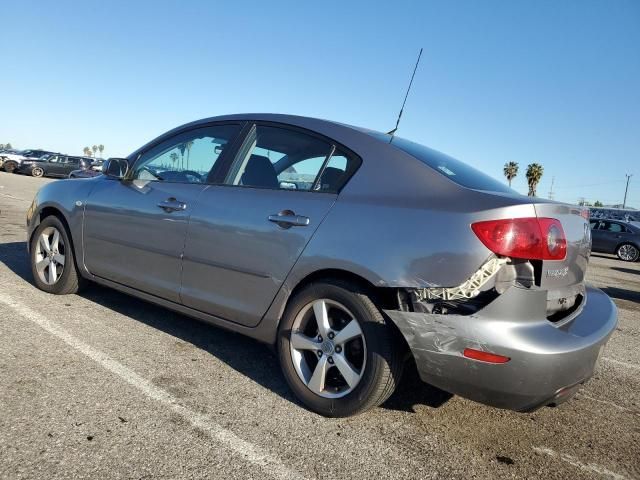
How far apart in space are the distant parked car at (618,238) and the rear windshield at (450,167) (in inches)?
681

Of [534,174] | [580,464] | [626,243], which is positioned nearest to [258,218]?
[580,464]

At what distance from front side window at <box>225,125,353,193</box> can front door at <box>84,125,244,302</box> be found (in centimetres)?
22

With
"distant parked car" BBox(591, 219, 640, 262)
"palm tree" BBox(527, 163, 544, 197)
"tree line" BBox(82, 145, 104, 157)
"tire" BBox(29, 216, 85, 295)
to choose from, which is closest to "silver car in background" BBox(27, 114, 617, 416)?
"tire" BBox(29, 216, 85, 295)

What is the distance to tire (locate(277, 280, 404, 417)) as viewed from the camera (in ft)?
8.41

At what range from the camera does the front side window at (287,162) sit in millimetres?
2996

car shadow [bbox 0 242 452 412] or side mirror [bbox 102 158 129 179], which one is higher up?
side mirror [bbox 102 158 129 179]

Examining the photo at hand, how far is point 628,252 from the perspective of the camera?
18.3 meters

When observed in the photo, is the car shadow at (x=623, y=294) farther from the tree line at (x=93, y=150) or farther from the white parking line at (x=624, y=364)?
the tree line at (x=93, y=150)

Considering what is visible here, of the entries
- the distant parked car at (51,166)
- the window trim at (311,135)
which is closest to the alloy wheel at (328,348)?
the window trim at (311,135)

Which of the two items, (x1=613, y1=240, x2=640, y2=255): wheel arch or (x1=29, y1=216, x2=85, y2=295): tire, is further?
(x1=613, y1=240, x2=640, y2=255): wheel arch

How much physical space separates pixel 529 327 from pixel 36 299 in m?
3.94

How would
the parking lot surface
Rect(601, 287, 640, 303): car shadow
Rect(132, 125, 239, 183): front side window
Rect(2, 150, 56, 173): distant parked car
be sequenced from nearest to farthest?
→ the parking lot surface, Rect(132, 125, 239, 183): front side window, Rect(601, 287, 640, 303): car shadow, Rect(2, 150, 56, 173): distant parked car

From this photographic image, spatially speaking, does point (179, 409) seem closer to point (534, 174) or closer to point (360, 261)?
point (360, 261)

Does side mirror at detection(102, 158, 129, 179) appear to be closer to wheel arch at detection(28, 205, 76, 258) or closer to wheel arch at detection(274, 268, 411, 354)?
wheel arch at detection(28, 205, 76, 258)
